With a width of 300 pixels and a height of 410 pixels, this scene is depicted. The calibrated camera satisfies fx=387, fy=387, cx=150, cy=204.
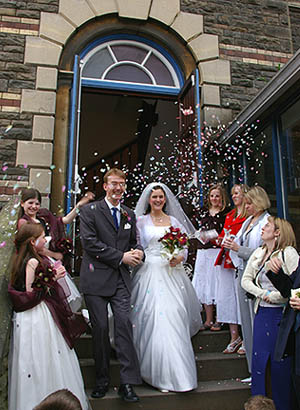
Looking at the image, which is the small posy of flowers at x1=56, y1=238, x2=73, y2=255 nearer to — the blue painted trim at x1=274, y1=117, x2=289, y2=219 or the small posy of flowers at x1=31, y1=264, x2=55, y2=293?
the small posy of flowers at x1=31, y1=264, x2=55, y2=293

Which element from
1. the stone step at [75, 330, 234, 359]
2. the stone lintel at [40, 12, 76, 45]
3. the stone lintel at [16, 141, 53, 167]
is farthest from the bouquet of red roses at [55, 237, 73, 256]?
the stone lintel at [40, 12, 76, 45]

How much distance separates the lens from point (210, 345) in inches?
163

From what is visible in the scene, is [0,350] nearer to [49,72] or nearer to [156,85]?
[49,72]

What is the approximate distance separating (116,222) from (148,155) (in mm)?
7617

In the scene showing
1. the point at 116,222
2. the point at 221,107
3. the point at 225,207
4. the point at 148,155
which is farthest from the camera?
the point at 148,155

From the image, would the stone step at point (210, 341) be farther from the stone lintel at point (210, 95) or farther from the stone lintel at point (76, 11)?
the stone lintel at point (76, 11)

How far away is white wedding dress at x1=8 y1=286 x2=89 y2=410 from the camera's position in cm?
281

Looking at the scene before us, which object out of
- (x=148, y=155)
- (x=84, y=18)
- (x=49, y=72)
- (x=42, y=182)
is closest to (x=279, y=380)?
(x=42, y=182)

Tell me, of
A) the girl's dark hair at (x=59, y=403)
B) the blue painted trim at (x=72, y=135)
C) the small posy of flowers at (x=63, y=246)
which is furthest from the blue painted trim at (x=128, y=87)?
the girl's dark hair at (x=59, y=403)

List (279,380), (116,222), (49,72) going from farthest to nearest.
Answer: (49,72)
(116,222)
(279,380)

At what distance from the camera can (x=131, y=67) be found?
25.5ft

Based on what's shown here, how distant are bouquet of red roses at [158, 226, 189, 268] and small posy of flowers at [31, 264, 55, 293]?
1265mm

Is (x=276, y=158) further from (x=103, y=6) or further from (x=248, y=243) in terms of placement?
(x=103, y=6)

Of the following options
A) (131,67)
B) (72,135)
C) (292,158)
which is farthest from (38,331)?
(131,67)
